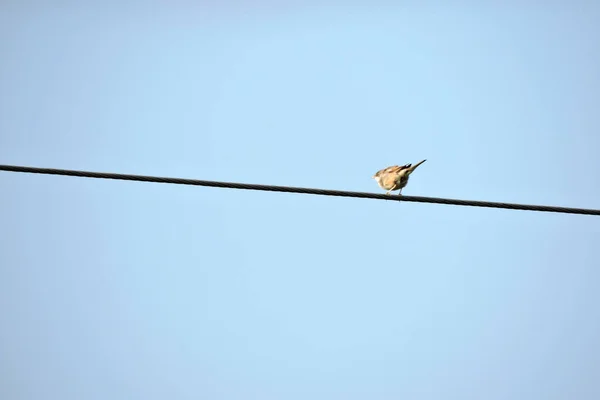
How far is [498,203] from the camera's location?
8.88 meters

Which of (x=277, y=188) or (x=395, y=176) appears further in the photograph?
(x=395, y=176)

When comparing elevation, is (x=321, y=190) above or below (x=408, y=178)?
below

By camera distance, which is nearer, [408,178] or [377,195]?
[377,195]

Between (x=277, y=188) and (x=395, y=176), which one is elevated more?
(x=395, y=176)

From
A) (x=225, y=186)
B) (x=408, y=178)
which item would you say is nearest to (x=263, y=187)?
(x=225, y=186)

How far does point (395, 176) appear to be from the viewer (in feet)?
50.3

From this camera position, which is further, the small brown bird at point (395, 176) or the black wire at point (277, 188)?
the small brown bird at point (395, 176)

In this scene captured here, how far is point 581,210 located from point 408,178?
6.65m

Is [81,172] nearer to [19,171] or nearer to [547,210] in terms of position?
[19,171]

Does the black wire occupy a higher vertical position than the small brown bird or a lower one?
lower

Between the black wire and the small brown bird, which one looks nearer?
the black wire

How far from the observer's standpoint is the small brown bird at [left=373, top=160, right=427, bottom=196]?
15125 mm

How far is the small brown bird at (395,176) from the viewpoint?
15125 mm

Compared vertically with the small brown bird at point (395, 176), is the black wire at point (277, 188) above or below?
below
